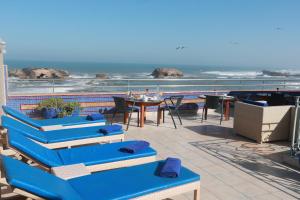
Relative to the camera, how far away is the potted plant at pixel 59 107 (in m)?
6.89

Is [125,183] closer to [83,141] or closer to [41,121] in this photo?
[83,141]

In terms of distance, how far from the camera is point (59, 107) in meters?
7.01

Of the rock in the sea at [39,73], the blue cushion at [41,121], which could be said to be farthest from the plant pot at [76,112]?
the rock in the sea at [39,73]

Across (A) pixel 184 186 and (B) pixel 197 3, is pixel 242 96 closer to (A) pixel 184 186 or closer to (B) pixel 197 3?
(A) pixel 184 186

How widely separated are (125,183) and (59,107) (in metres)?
4.82

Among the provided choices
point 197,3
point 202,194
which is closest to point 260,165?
point 202,194

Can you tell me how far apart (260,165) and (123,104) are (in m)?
3.07

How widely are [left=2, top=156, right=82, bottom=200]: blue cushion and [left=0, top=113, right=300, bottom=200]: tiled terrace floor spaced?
1344mm

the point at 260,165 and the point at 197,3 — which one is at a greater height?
the point at 197,3

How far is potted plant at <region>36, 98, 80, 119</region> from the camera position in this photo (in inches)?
271

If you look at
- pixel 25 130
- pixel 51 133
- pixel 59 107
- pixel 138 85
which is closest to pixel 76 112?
pixel 59 107

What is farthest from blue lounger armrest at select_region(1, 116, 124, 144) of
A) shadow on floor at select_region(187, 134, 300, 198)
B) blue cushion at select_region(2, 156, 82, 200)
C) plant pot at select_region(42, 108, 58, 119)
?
plant pot at select_region(42, 108, 58, 119)

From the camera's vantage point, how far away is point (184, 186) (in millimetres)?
2672

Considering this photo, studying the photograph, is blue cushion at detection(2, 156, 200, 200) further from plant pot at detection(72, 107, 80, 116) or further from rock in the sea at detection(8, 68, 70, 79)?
rock in the sea at detection(8, 68, 70, 79)
